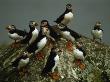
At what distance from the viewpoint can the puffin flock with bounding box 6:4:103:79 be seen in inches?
698

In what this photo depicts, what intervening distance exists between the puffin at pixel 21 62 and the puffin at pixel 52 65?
2.53 ft

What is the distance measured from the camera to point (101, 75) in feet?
62.7

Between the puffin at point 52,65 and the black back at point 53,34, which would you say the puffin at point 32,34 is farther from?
the puffin at point 52,65

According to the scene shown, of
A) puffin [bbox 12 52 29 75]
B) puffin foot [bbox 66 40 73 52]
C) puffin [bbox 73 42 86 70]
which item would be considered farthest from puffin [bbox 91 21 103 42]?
puffin [bbox 12 52 29 75]

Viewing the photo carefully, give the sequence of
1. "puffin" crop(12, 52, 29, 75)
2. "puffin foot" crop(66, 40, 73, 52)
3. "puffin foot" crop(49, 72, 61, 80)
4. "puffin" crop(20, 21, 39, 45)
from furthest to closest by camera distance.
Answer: "puffin foot" crop(66, 40, 73, 52) → "puffin" crop(20, 21, 39, 45) → "puffin" crop(12, 52, 29, 75) → "puffin foot" crop(49, 72, 61, 80)

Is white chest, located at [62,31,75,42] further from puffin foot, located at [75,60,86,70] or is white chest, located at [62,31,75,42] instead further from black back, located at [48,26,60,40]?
puffin foot, located at [75,60,86,70]

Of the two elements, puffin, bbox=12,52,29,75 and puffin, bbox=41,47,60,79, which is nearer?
puffin, bbox=41,47,60,79

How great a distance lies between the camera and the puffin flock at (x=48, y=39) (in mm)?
17734

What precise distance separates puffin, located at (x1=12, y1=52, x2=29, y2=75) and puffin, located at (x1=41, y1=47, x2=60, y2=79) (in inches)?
30.4

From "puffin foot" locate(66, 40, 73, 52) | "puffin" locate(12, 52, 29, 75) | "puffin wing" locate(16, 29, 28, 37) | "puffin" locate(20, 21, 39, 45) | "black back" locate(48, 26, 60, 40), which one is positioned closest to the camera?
"puffin" locate(12, 52, 29, 75)

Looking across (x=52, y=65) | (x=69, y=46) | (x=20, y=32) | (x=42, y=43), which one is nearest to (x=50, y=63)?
(x=52, y=65)

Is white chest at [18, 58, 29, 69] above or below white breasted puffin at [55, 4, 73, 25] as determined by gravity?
below

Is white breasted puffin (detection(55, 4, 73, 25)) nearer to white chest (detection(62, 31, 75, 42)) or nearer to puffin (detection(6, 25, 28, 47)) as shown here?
white chest (detection(62, 31, 75, 42))

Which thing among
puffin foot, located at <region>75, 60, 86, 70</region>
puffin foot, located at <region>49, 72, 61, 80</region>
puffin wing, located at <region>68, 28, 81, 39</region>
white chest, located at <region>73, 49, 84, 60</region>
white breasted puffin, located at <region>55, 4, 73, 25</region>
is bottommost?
puffin foot, located at <region>75, 60, 86, 70</region>
